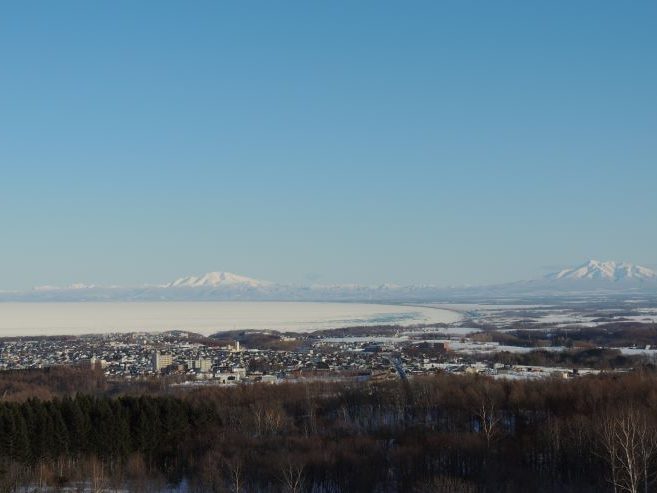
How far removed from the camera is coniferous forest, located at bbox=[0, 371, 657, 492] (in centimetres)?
2353

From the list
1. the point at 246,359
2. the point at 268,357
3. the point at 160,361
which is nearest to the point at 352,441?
the point at 160,361

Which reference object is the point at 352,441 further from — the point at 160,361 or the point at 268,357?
the point at 268,357

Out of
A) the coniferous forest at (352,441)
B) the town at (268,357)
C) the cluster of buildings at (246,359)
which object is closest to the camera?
the coniferous forest at (352,441)

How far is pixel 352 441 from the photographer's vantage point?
2734 cm

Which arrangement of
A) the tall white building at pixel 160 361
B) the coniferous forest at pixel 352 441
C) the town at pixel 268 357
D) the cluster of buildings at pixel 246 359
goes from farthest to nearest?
1. the tall white building at pixel 160 361
2. the cluster of buildings at pixel 246 359
3. the town at pixel 268 357
4. the coniferous forest at pixel 352 441

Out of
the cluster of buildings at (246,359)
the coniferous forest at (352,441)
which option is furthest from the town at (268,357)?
the coniferous forest at (352,441)

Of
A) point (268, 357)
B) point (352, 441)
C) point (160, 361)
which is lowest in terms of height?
point (352, 441)

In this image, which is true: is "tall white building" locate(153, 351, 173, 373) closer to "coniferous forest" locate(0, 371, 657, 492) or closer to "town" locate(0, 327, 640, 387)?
"town" locate(0, 327, 640, 387)

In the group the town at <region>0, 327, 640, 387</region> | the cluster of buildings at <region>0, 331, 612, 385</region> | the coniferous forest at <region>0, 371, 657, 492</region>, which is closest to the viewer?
the coniferous forest at <region>0, 371, 657, 492</region>

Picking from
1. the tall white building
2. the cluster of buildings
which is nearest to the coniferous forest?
the cluster of buildings

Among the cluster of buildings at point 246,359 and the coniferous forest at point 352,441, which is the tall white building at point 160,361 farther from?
the coniferous forest at point 352,441

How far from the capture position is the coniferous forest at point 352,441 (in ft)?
77.2

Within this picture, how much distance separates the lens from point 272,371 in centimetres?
5322

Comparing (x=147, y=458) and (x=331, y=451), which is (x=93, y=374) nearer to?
(x=147, y=458)
